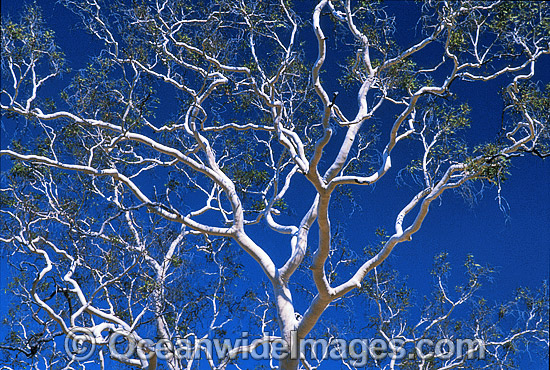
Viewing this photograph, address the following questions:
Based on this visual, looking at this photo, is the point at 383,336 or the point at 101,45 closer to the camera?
the point at 101,45

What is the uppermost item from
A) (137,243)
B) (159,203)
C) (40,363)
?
(137,243)

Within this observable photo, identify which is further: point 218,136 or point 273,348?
point 218,136

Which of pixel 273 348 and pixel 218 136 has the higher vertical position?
pixel 218 136

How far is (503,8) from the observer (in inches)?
352

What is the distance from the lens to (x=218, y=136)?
36.4 feet

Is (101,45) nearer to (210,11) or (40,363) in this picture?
(210,11)

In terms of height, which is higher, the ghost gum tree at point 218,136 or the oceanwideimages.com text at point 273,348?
the ghost gum tree at point 218,136

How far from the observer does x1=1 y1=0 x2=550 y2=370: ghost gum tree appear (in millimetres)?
8250

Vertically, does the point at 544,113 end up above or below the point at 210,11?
below

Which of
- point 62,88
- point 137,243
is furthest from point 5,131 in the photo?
point 137,243

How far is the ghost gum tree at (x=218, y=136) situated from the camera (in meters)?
8.25

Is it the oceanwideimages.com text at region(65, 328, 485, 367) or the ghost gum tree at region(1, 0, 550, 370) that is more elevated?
the ghost gum tree at region(1, 0, 550, 370)

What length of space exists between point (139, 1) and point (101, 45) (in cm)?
105

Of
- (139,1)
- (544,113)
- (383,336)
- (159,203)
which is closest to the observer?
(159,203)
